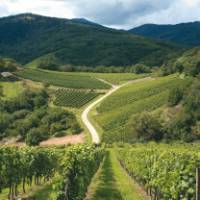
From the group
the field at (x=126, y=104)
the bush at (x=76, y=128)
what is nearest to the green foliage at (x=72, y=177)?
the field at (x=126, y=104)

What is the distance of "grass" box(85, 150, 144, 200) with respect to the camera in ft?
144

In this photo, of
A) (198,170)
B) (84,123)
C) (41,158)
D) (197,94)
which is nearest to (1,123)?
(84,123)

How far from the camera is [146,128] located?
133 meters

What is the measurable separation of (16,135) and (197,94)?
5530 cm

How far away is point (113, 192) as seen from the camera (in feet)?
152

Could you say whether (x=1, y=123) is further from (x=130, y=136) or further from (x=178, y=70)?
(x=178, y=70)

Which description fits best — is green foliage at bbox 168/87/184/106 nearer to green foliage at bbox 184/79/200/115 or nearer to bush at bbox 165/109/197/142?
green foliage at bbox 184/79/200/115

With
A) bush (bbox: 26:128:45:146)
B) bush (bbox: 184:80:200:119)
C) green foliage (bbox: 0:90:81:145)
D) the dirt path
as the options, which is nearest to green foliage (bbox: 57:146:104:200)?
the dirt path

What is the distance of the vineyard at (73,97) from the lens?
177 meters

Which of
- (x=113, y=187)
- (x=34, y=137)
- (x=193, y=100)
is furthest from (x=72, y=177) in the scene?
(x=34, y=137)

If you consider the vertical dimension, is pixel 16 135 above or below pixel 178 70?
below

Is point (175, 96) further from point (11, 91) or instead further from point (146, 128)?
point (11, 91)

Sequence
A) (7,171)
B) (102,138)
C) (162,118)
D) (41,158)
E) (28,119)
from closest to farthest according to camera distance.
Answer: (7,171)
(41,158)
(102,138)
(162,118)
(28,119)

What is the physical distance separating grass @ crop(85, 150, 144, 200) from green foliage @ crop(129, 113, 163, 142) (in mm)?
60879
